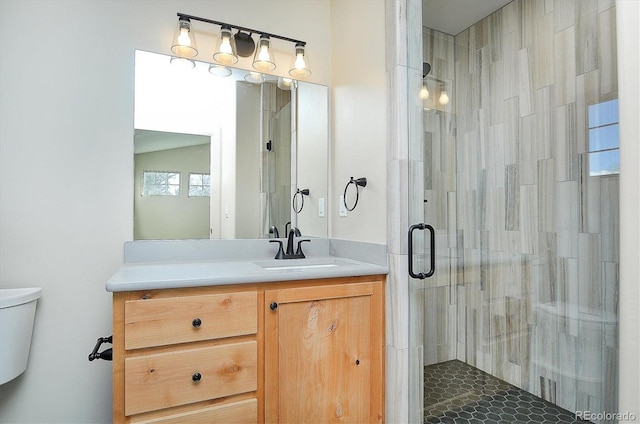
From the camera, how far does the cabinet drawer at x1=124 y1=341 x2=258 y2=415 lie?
122cm

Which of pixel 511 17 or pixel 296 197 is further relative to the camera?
pixel 296 197

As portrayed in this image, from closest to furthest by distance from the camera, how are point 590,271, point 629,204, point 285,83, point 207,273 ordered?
point 629,204, point 590,271, point 207,273, point 285,83

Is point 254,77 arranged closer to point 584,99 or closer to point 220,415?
point 584,99

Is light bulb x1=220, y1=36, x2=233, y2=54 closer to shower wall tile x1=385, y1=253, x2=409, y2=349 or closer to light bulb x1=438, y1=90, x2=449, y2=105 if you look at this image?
light bulb x1=438, y1=90, x2=449, y2=105

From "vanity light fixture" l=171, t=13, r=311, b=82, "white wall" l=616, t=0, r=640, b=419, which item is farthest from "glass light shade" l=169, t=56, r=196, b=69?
"white wall" l=616, t=0, r=640, b=419

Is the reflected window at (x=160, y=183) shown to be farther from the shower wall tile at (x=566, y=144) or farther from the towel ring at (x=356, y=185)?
the shower wall tile at (x=566, y=144)

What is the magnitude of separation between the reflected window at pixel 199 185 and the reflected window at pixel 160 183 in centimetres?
7

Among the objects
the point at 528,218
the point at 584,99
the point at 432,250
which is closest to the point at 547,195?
the point at 528,218

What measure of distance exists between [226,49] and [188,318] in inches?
58.1

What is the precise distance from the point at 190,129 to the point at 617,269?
6.37 feet

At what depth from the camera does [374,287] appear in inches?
64.7

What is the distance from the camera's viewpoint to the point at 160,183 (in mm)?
1885

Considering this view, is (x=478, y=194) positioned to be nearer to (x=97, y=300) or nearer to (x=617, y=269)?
(x=617, y=269)

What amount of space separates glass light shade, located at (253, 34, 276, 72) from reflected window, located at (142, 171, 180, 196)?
797mm
